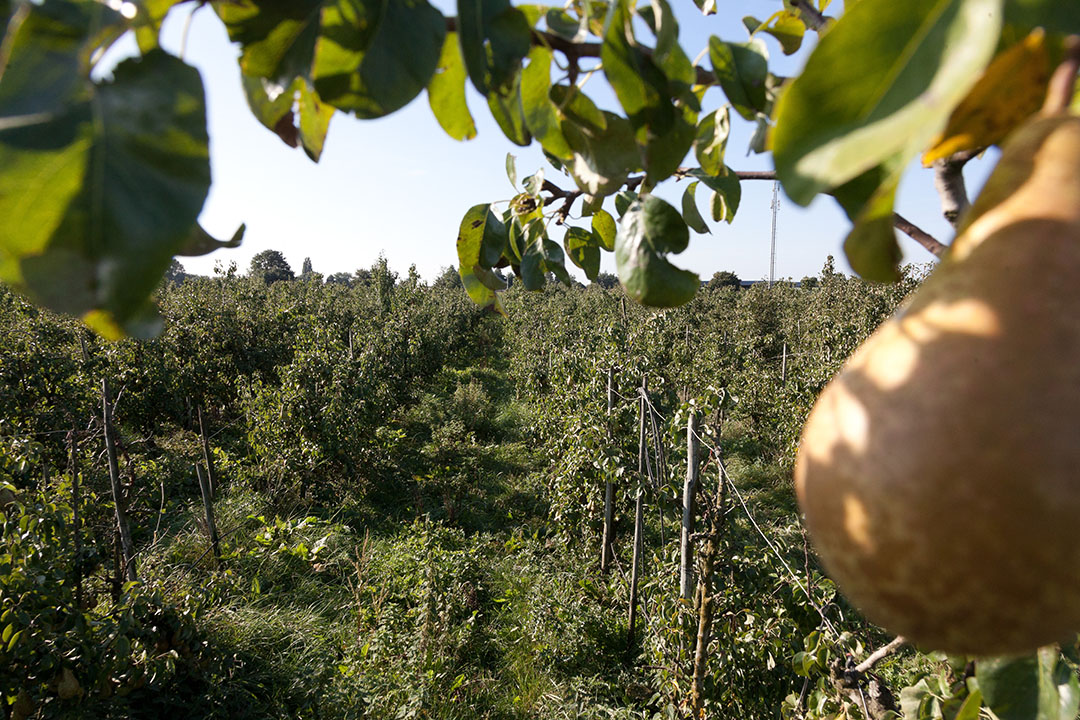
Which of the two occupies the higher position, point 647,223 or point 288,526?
point 647,223

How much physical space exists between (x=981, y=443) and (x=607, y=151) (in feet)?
1.57

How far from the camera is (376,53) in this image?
486 millimetres

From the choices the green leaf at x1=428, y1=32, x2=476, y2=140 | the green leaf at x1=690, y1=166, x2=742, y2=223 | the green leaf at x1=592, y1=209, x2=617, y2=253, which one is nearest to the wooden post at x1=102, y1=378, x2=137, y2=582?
the green leaf at x1=592, y1=209, x2=617, y2=253

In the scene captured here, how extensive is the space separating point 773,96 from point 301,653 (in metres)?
5.04

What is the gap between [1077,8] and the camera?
0.27m

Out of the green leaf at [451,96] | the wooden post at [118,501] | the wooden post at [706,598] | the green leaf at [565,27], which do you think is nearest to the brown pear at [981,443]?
the green leaf at [565,27]

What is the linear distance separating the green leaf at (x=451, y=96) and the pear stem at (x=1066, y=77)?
1.62 feet

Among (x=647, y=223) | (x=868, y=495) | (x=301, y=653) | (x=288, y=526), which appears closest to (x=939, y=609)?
(x=868, y=495)

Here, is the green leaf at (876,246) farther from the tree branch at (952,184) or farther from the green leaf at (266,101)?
the green leaf at (266,101)

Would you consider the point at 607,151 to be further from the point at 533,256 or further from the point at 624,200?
the point at 533,256

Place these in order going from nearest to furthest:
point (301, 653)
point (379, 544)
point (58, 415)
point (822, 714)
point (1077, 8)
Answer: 1. point (1077, 8)
2. point (822, 714)
3. point (301, 653)
4. point (379, 544)
5. point (58, 415)

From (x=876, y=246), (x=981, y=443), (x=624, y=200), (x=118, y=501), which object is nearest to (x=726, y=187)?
(x=624, y=200)

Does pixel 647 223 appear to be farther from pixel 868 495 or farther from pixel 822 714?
Result: pixel 822 714

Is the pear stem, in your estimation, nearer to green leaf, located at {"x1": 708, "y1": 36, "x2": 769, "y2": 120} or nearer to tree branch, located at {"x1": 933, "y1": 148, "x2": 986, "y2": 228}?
tree branch, located at {"x1": 933, "y1": 148, "x2": 986, "y2": 228}
